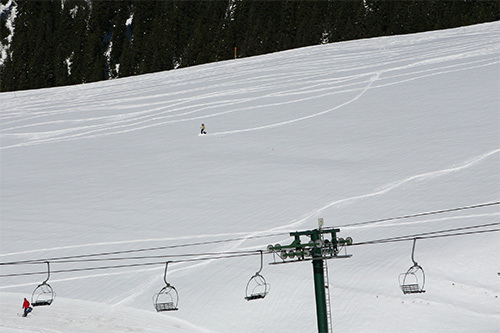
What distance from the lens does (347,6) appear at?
9700cm

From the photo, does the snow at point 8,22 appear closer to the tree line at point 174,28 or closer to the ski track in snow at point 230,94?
the tree line at point 174,28

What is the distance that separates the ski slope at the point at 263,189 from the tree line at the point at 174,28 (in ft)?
132

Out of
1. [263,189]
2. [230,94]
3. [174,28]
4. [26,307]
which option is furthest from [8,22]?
[26,307]

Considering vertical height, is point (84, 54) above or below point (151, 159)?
above

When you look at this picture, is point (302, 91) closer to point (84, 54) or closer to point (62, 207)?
point (62, 207)

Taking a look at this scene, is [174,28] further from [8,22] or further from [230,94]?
[230,94]

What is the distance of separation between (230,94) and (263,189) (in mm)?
17877

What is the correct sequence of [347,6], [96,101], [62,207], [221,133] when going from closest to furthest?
[62,207], [221,133], [96,101], [347,6]

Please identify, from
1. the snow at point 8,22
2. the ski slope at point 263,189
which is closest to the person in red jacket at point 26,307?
the ski slope at point 263,189

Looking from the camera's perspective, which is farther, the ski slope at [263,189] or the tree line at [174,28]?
the tree line at [174,28]

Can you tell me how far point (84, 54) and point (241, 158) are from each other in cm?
8165

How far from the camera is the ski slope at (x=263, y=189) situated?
19828 millimetres

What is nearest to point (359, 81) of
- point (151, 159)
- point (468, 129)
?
point (468, 129)

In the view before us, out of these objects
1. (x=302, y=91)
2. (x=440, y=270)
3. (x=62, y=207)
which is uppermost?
(x=302, y=91)
